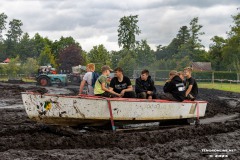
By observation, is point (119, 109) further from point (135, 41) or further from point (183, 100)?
point (135, 41)

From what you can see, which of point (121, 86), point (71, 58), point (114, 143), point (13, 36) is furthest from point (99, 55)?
point (114, 143)

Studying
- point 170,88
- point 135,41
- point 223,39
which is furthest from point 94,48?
point 170,88

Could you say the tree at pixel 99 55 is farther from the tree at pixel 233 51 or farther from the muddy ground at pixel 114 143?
the muddy ground at pixel 114 143

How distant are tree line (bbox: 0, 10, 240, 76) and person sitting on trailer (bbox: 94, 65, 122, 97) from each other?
49168mm

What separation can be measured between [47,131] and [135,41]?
276 ft

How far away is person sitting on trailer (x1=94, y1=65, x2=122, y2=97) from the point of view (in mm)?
11617

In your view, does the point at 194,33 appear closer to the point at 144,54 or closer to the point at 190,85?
the point at 144,54

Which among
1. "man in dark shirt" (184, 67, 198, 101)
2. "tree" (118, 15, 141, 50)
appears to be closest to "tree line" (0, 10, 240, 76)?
"tree" (118, 15, 141, 50)

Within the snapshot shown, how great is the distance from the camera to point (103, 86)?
38.0 feet

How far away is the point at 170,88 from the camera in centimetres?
1291

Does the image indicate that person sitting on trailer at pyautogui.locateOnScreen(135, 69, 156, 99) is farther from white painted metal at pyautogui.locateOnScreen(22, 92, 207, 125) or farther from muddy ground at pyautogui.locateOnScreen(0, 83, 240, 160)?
muddy ground at pyautogui.locateOnScreen(0, 83, 240, 160)

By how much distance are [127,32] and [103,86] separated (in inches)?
3291

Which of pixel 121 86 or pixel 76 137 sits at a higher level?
pixel 121 86

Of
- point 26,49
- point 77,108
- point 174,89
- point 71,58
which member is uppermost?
point 26,49
